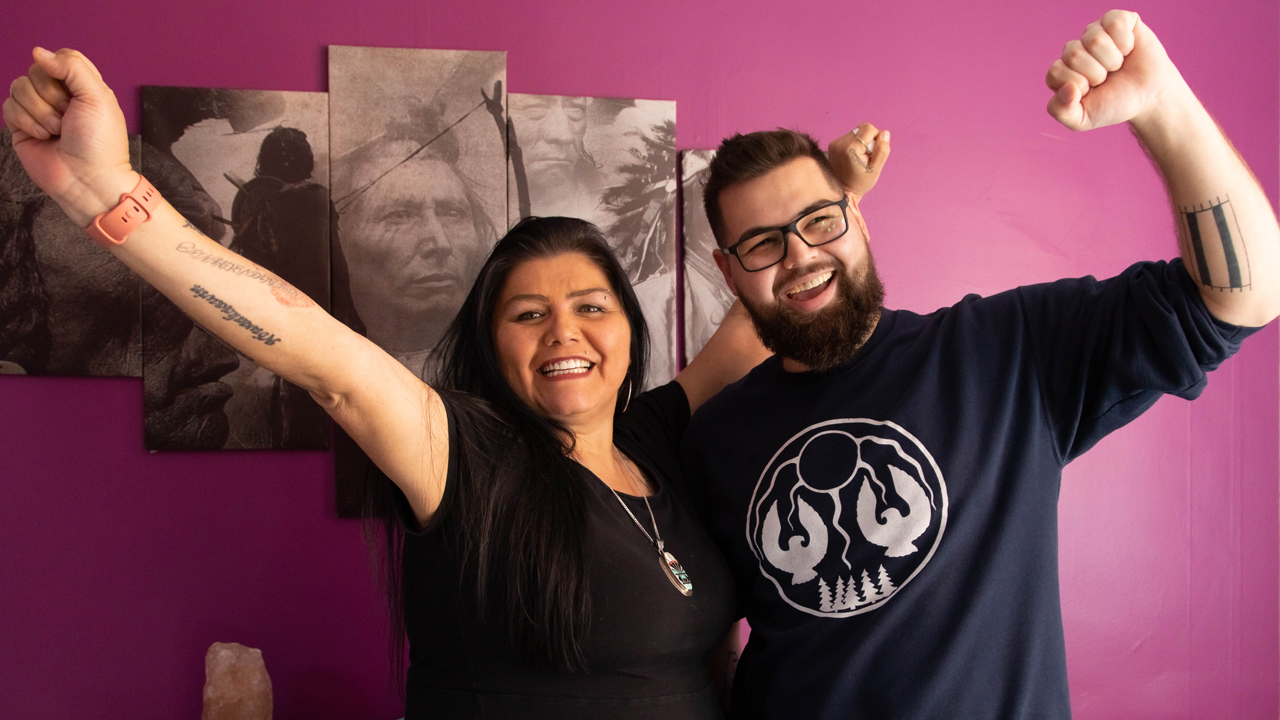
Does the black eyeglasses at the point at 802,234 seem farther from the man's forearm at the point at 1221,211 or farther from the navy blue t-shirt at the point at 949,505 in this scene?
the man's forearm at the point at 1221,211

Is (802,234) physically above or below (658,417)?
above

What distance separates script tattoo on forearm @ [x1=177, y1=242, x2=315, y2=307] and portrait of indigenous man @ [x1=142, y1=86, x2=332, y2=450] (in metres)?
0.89

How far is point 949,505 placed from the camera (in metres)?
1.24

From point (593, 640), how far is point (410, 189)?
1150 mm

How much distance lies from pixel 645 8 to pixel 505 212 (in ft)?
2.10

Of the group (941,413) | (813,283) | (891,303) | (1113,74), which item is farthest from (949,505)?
(891,303)

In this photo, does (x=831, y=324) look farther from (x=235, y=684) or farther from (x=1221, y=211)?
(x=235, y=684)

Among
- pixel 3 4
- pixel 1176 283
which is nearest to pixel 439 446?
pixel 1176 283

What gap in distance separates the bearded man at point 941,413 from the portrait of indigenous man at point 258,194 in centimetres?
100

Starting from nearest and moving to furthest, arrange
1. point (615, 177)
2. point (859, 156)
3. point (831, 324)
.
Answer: point (831, 324) → point (859, 156) → point (615, 177)

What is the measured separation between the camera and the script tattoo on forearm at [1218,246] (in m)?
1.01

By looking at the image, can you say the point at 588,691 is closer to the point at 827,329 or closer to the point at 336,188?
the point at 827,329

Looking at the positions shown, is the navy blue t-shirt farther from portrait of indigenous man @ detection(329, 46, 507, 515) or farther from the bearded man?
portrait of indigenous man @ detection(329, 46, 507, 515)

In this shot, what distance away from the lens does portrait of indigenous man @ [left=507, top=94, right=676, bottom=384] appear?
6.18 ft
